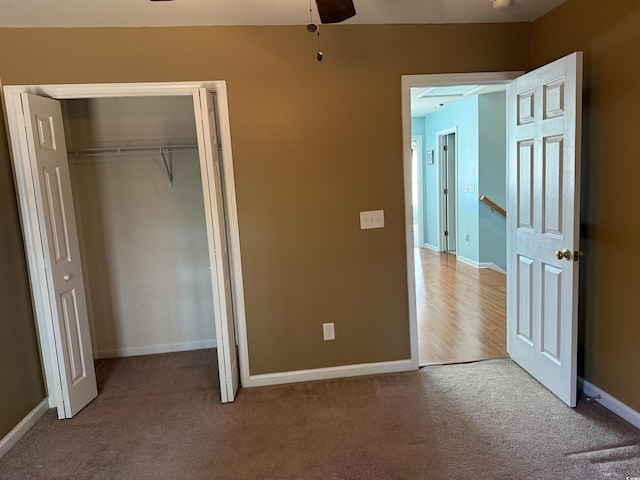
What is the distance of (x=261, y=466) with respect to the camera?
6.73ft

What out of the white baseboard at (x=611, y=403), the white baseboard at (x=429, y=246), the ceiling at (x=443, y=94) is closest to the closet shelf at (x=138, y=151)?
the ceiling at (x=443, y=94)

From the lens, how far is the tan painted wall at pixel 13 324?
235cm

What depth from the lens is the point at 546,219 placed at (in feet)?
8.14

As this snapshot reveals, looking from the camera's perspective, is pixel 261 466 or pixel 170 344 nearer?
pixel 261 466

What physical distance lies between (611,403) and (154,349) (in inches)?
131

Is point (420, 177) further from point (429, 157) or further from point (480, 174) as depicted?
point (480, 174)

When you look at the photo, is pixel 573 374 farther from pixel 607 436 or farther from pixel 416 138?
pixel 416 138

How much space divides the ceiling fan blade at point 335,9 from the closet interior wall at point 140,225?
1.93m

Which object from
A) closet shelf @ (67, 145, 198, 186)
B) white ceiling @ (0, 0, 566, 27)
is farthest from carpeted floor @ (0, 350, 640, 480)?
white ceiling @ (0, 0, 566, 27)

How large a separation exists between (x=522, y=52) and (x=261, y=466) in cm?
305

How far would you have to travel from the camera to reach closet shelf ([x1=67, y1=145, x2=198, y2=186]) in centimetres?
328

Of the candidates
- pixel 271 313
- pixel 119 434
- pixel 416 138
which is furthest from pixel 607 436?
pixel 416 138

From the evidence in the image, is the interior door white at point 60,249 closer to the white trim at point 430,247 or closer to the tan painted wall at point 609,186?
the tan painted wall at point 609,186

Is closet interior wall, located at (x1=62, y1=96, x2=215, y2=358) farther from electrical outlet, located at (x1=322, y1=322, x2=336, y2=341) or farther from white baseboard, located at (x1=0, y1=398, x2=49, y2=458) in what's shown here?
electrical outlet, located at (x1=322, y1=322, x2=336, y2=341)
